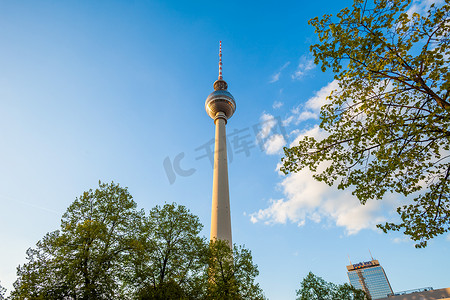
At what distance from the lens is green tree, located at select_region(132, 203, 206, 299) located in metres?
18.2

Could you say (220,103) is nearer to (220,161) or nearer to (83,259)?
(220,161)

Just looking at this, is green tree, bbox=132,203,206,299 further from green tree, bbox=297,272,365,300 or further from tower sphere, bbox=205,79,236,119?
tower sphere, bbox=205,79,236,119

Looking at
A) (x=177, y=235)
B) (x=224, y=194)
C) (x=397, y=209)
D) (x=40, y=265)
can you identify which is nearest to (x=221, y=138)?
(x=224, y=194)

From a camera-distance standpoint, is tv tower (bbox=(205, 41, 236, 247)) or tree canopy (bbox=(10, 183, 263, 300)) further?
tv tower (bbox=(205, 41, 236, 247))

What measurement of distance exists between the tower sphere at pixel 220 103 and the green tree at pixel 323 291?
3719 centimetres

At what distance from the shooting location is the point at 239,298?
64.1 ft

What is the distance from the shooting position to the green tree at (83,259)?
49.6ft

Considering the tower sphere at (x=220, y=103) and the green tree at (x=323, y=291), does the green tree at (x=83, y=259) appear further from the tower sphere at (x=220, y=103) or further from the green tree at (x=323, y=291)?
the tower sphere at (x=220, y=103)

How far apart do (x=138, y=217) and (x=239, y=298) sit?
10.1 meters

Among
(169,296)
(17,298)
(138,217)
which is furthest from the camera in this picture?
(138,217)

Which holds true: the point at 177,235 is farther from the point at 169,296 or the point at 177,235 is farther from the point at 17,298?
the point at 17,298

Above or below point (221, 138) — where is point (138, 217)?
below

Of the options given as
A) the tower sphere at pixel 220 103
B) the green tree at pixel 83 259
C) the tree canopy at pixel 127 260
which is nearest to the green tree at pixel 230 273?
the tree canopy at pixel 127 260

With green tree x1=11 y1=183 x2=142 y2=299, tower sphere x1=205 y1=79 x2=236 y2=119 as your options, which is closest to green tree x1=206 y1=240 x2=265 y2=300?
green tree x1=11 y1=183 x2=142 y2=299
